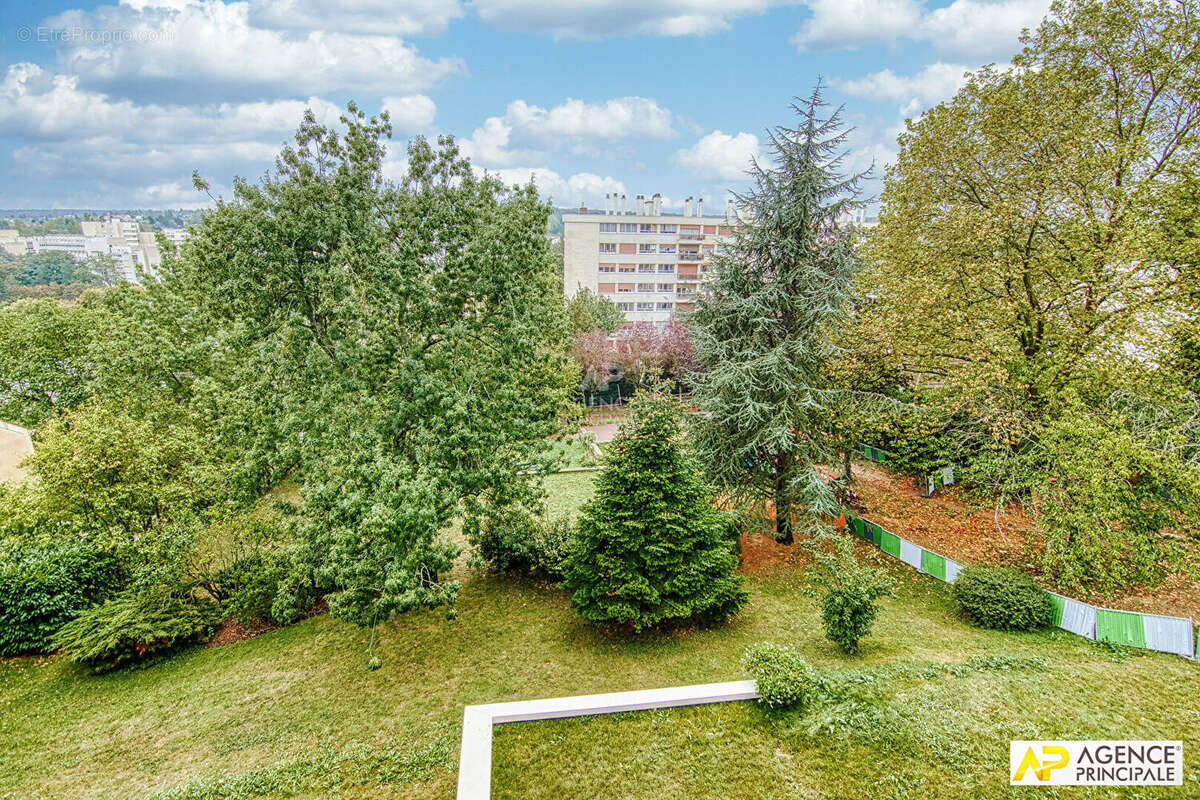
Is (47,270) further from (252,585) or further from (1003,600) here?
(1003,600)

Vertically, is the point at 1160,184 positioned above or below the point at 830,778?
above

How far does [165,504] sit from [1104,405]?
2145 cm

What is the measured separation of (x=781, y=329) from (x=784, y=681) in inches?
353

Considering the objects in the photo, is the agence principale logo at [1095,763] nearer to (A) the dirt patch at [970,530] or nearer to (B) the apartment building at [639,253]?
(A) the dirt patch at [970,530]

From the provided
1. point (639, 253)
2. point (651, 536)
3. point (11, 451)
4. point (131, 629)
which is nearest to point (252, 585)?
point (131, 629)

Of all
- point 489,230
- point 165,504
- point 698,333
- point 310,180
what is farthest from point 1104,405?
point 165,504

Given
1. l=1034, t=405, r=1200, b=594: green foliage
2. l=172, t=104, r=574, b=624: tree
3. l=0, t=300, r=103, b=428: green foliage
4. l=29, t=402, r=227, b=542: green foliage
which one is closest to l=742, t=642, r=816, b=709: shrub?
l=172, t=104, r=574, b=624: tree

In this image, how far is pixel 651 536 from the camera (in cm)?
1095

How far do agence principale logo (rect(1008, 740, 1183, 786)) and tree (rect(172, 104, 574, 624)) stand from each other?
27.6ft

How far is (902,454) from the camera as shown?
17.0 meters

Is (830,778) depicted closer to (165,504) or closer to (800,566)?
(800,566)

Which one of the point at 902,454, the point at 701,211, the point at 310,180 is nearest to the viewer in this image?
the point at 310,180

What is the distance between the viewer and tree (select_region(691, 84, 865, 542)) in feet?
44.4

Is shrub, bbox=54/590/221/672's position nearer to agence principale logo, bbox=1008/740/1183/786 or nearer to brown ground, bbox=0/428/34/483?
brown ground, bbox=0/428/34/483
